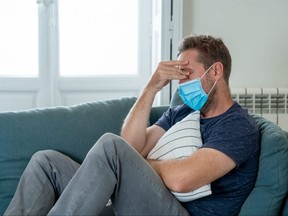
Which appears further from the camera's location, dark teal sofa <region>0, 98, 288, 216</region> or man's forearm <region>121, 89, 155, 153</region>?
man's forearm <region>121, 89, 155, 153</region>

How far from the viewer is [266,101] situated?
109 inches

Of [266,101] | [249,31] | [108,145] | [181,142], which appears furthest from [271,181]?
[249,31]

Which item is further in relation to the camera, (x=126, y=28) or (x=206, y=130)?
(x=126, y=28)

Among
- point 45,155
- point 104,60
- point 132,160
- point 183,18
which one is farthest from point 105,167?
point 104,60

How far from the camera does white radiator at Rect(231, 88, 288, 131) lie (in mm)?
2756

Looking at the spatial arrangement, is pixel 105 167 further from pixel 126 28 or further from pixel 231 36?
pixel 126 28

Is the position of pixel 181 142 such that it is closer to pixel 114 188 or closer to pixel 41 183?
pixel 114 188

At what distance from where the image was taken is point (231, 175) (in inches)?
63.6

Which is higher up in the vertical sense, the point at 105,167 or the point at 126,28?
the point at 126,28

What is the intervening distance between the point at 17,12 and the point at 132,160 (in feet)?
6.12

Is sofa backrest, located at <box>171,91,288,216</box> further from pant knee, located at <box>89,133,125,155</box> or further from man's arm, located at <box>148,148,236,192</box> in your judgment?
pant knee, located at <box>89,133,125,155</box>

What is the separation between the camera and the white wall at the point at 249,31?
2.80 metres

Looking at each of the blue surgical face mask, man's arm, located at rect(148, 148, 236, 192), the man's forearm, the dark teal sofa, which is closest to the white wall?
the dark teal sofa

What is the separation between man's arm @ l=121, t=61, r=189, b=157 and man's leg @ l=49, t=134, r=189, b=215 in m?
0.41
